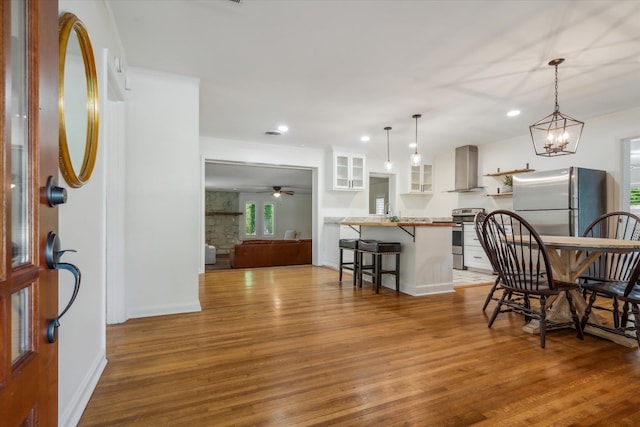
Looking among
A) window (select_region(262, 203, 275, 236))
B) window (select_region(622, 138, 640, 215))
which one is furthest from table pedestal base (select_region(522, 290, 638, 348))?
window (select_region(262, 203, 275, 236))

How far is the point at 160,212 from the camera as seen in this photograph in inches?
121

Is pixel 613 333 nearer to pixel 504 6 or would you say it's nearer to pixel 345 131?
pixel 504 6

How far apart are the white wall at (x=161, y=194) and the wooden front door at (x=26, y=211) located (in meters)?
2.35

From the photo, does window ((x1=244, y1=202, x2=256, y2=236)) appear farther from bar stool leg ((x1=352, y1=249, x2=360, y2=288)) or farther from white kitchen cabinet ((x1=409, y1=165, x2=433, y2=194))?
bar stool leg ((x1=352, y1=249, x2=360, y2=288))

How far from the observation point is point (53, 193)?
0.82m

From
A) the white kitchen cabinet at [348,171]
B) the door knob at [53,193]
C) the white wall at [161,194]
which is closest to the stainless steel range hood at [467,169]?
the white kitchen cabinet at [348,171]

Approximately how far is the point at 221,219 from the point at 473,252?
9.34m

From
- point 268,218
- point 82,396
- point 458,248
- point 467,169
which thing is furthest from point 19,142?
point 268,218

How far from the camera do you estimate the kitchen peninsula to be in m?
3.95

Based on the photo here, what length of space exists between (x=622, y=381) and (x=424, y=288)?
2.16 metres

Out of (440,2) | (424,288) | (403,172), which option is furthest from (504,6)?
(403,172)

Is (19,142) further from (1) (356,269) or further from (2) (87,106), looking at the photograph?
(1) (356,269)

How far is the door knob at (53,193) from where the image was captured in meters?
0.81

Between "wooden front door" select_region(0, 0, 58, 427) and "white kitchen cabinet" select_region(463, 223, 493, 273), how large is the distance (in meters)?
6.01
